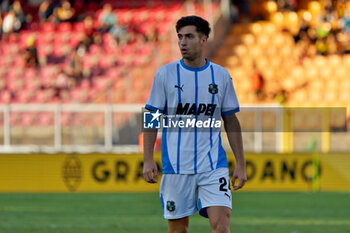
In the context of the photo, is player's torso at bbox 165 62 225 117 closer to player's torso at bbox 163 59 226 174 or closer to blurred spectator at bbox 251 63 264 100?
player's torso at bbox 163 59 226 174

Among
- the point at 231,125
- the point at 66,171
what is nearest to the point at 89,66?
the point at 66,171

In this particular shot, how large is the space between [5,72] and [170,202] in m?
18.2

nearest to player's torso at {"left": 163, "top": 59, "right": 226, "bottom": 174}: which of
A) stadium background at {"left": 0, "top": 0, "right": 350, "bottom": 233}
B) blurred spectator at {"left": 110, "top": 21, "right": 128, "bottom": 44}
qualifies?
stadium background at {"left": 0, "top": 0, "right": 350, "bottom": 233}

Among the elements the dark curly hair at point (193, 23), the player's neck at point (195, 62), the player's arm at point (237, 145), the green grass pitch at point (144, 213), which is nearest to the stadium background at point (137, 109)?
the green grass pitch at point (144, 213)

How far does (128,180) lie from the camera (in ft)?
50.0

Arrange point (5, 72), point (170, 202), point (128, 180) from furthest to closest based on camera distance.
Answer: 1. point (5, 72)
2. point (128, 180)
3. point (170, 202)

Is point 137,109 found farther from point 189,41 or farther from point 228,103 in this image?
point 189,41

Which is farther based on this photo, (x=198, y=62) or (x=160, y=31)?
(x=160, y=31)

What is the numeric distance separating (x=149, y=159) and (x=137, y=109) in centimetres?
1105

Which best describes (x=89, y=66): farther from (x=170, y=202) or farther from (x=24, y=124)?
(x=170, y=202)

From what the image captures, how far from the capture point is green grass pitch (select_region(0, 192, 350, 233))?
9281mm

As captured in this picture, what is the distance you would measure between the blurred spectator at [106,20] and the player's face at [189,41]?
753 inches

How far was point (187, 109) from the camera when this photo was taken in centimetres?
527

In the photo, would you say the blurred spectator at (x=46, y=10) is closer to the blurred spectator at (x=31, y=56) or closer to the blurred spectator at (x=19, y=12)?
the blurred spectator at (x=19, y=12)
